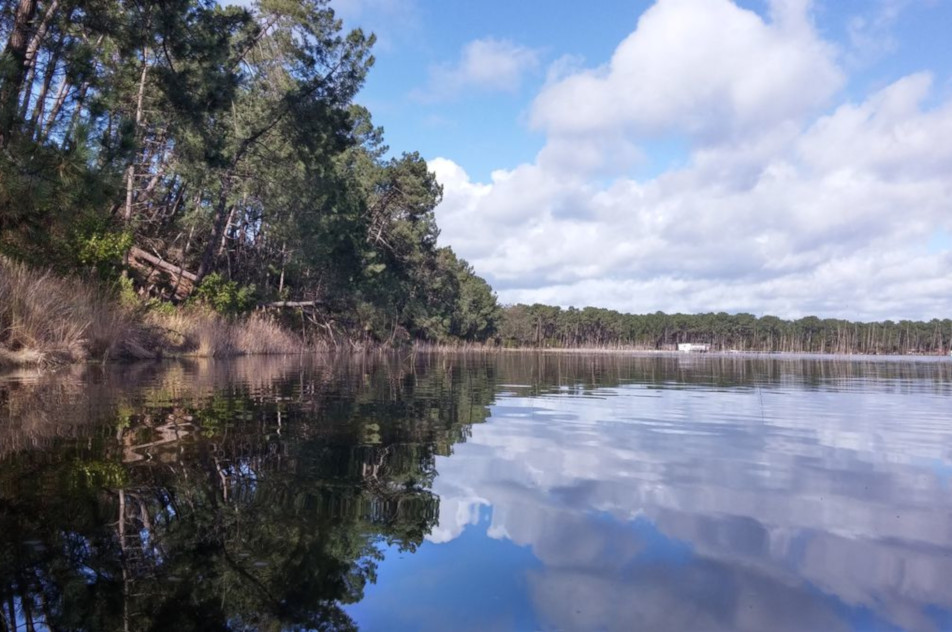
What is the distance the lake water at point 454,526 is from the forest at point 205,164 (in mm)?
5605

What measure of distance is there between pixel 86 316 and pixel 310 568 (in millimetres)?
13150

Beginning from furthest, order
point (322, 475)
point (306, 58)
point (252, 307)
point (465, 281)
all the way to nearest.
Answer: point (465, 281) → point (252, 307) → point (306, 58) → point (322, 475)

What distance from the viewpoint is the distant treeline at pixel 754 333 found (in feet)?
424

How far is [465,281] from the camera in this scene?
261 ft

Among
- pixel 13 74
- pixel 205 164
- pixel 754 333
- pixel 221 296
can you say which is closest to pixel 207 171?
pixel 205 164

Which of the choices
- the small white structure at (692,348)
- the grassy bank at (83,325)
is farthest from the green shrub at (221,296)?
the small white structure at (692,348)

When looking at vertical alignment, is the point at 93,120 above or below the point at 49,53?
below

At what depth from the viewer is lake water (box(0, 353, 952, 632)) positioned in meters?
2.24

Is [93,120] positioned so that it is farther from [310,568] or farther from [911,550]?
[911,550]

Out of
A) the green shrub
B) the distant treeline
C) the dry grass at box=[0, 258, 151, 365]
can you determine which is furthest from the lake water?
the distant treeline

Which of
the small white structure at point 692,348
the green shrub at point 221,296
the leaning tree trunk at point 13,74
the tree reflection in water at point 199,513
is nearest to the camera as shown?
the tree reflection in water at point 199,513

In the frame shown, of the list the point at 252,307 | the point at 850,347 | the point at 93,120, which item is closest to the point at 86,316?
the point at 93,120

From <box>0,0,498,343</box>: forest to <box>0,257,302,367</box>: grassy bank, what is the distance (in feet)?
3.24

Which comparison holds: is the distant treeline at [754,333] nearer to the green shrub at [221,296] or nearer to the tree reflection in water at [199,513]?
the green shrub at [221,296]
